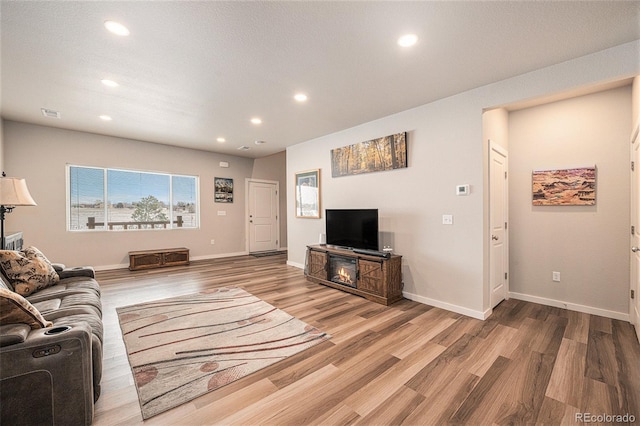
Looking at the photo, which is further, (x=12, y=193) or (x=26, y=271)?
(x=12, y=193)

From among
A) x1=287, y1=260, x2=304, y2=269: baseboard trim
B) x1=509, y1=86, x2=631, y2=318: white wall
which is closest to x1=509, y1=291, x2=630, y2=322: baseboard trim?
x1=509, y1=86, x2=631, y2=318: white wall

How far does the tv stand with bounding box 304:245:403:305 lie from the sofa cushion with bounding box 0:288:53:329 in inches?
123

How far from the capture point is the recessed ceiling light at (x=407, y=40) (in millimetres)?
2195

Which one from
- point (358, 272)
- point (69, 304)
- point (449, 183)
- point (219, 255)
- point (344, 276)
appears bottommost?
point (219, 255)

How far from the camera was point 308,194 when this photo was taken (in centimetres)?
549

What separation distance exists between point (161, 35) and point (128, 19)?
0.76 feet

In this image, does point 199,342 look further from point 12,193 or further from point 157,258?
point 157,258

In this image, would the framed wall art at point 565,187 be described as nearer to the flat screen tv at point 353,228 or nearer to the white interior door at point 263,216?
the flat screen tv at point 353,228

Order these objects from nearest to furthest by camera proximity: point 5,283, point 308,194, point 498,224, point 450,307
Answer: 1. point 5,283
2. point 450,307
3. point 498,224
4. point 308,194

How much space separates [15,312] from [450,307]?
3825 mm

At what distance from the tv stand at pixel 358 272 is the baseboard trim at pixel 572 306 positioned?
1.65 m

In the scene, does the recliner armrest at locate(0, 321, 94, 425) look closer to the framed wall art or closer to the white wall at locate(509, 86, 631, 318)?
the white wall at locate(509, 86, 631, 318)

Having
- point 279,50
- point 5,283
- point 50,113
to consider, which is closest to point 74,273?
point 5,283

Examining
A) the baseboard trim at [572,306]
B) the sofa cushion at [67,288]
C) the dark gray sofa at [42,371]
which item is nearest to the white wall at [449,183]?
the baseboard trim at [572,306]
